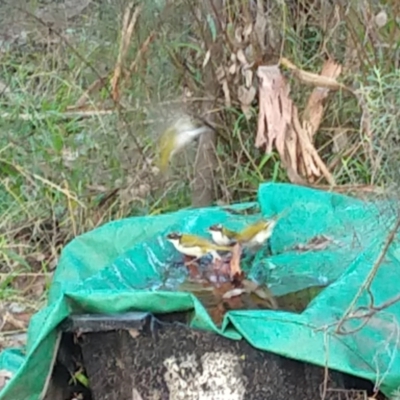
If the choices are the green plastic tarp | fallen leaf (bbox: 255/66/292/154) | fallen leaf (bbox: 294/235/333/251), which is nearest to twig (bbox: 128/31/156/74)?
fallen leaf (bbox: 255/66/292/154)

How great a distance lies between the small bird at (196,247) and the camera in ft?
8.29

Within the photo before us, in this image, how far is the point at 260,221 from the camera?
2658mm

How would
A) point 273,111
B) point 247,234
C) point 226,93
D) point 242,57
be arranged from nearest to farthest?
point 247,234
point 273,111
point 242,57
point 226,93

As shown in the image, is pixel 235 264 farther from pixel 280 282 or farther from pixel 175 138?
pixel 175 138

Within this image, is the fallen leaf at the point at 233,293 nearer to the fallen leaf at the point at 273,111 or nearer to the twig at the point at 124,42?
the fallen leaf at the point at 273,111

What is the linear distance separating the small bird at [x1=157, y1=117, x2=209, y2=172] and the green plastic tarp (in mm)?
473

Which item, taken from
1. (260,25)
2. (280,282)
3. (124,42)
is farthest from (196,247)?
(124,42)

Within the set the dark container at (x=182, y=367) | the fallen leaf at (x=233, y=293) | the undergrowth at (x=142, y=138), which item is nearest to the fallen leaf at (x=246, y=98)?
the undergrowth at (x=142, y=138)

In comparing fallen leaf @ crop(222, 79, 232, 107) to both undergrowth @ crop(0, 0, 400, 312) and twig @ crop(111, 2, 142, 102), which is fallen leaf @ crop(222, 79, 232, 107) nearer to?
undergrowth @ crop(0, 0, 400, 312)

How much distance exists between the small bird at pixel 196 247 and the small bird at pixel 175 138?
75 cm

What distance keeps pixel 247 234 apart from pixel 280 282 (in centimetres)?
16

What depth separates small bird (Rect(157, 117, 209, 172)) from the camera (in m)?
3.27

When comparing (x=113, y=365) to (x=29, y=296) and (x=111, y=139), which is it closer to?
(x=29, y=296)

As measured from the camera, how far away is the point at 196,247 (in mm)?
2521
